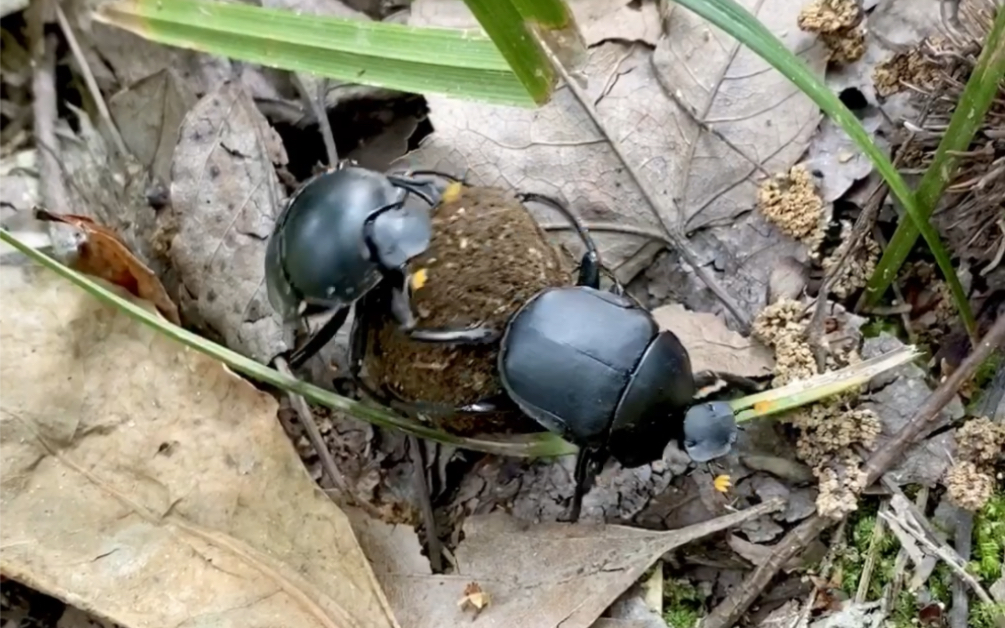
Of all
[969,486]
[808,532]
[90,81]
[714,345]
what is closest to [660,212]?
[714,345]

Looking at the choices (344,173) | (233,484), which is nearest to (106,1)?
(344,173)

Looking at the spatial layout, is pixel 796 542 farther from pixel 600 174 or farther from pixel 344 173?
pixel 344 173

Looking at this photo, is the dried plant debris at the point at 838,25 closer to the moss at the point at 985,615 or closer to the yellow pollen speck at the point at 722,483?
the yellow pollen speck at the point at 722,483

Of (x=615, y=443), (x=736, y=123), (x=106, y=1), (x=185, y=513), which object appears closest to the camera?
(x=615, y=443)

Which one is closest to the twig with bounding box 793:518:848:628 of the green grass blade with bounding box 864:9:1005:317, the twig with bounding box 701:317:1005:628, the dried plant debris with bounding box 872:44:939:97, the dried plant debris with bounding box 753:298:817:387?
the twig with bounding box 701:317:1005:628

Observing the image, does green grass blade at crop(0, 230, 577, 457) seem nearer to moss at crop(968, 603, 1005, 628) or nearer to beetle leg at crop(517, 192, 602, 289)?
beetle leg at crop(517, 192, 602, 289)
